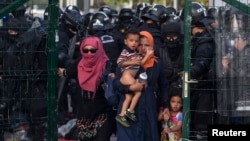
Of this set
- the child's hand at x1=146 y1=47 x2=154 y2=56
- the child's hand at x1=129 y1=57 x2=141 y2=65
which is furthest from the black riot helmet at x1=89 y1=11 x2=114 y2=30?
the child's hand at x1=129 y1=57 x2=141 y2=65

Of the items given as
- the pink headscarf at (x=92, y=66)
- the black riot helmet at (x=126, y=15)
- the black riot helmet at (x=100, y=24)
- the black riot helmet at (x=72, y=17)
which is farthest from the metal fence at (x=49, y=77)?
the black riot helmet at (x=126, y=15)

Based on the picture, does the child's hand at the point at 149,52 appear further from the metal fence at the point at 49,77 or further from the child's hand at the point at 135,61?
the metal fence at the point at 49,77

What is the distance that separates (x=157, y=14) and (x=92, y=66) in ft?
10.2

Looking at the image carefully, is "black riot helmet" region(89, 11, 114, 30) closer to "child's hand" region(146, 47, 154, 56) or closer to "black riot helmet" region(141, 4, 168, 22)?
"black riot helmet" region(141, 4, 168, 22)

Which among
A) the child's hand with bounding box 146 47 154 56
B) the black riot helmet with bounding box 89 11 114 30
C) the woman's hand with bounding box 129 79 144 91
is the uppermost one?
the black riot helmet with bounding box 89 11 114 30

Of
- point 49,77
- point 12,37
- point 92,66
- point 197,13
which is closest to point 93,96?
point 92,66

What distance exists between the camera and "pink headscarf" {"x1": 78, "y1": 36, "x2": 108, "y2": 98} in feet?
31.8

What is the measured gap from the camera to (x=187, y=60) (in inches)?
349

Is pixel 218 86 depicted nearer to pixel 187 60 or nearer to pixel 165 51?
pixel 187 60

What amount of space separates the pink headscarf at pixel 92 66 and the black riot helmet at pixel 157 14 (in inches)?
97.0

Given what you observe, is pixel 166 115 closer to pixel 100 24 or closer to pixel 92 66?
pixel 92 66

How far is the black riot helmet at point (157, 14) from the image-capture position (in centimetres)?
1209

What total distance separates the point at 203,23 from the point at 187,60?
0.97 metres

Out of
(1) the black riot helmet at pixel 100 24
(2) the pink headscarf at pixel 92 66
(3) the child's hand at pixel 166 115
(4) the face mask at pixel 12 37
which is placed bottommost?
(3) the child's hand at pixel 166 115
